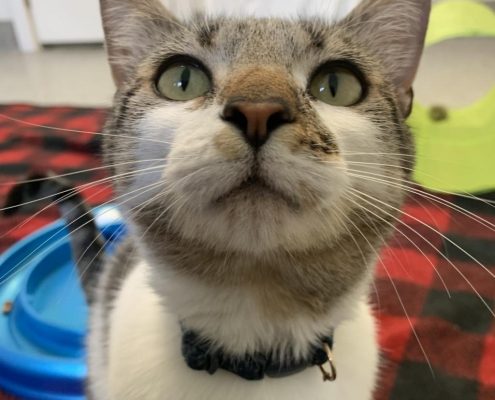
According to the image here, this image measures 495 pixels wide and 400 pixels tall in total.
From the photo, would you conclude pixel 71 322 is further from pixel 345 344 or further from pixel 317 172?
pixel 317 172

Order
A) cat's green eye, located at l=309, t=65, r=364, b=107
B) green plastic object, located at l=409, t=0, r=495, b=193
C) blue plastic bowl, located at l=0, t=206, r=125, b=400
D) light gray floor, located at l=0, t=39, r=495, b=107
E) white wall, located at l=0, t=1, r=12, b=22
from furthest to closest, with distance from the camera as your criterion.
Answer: white wall, located at l=0, t=1, r=12, b=22, light gray floor, located at l=0, t=39, r=495, b=107, green plastic object, located at l=409, t=0, r=495, b=193, blue plastic bowl, located at l=0, t=206, r=125, b=400, cat's green eye, located at l=309, t=65, r=364, b=107

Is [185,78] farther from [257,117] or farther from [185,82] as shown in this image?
[257,117]

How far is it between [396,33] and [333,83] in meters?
0.25

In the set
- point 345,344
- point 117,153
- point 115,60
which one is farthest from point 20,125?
point 345,344

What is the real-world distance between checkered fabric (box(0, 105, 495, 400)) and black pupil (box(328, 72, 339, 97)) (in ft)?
0.74

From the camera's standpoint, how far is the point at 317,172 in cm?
54

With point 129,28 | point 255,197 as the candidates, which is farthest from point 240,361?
point 129,28

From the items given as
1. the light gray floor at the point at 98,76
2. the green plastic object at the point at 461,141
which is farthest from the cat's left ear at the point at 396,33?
the light gray floor at the point at 98,76

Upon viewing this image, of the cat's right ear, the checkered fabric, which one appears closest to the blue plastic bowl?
the checkered fabric

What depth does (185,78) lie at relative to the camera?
0.70m

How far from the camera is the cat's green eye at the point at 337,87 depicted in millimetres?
688

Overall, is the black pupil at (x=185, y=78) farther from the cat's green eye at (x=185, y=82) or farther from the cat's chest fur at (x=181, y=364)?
the cat's chest fur at (x=181, y=364)

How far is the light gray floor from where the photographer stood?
104 inches

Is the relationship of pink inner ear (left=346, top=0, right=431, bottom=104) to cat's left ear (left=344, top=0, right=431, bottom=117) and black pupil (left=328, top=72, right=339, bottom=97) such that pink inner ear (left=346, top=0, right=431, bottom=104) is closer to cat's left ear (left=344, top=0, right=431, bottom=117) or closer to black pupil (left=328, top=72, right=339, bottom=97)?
cat's left ear (left=344, top=0, right=431, bottom=117)
